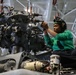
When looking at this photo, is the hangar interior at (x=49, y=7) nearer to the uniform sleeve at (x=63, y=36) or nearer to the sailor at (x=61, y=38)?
the sailor at (x=61, y=38)

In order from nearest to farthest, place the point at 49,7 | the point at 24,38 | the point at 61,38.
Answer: the point at 61,38 → the point at 24,38 → the point at 49,7

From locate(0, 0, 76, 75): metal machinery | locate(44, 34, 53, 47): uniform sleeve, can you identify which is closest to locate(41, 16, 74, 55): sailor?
locate(0, 0, 76, 75): metal machinery

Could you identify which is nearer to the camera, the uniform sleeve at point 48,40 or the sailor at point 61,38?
the sailor at point 61,38

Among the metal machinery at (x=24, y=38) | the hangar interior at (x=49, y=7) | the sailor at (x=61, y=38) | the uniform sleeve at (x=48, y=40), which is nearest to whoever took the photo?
the metal machinery at (x=24, y=38)

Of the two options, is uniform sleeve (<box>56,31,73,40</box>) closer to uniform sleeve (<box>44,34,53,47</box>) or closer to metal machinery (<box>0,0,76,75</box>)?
metal machinery (<box>0,0,76,75</box>)

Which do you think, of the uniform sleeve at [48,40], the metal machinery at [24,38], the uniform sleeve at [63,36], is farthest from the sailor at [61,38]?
the uniform sleeve at [48,40]

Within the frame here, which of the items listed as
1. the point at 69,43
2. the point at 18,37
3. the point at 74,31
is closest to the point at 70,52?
the point at 69,43

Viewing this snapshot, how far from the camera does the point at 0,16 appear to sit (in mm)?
4238

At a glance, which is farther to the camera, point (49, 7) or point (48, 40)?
point (49, 7)

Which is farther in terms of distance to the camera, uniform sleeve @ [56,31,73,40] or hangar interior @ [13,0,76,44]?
hangar interior @ [13,0,76,44]

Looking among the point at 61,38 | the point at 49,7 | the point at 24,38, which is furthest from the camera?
the point at 49,7

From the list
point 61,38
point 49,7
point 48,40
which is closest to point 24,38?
point 48,40

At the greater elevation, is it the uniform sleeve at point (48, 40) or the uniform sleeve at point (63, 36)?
the uniform sleeve at point (63, 36)

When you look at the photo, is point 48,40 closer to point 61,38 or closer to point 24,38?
point 24,38
